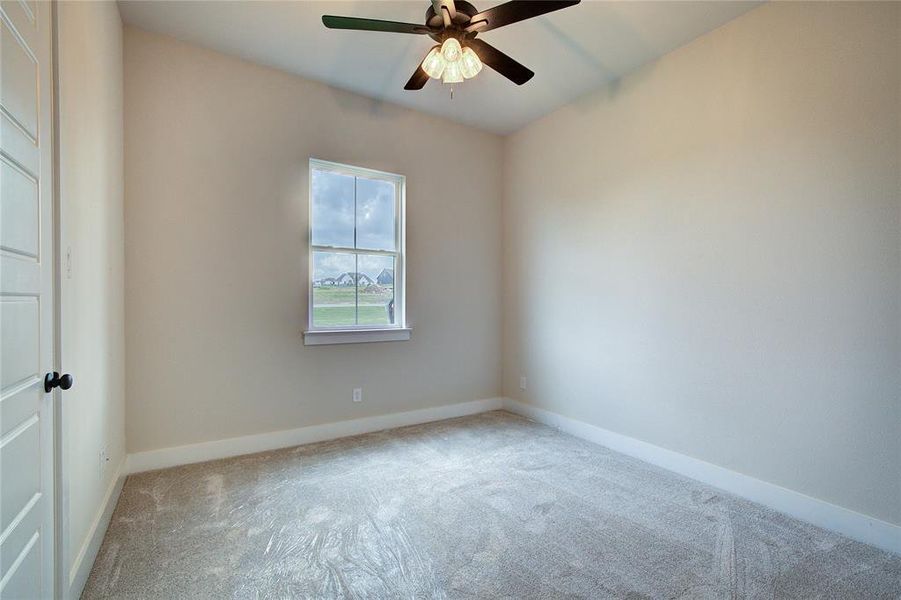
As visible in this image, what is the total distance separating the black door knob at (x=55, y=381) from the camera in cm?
126

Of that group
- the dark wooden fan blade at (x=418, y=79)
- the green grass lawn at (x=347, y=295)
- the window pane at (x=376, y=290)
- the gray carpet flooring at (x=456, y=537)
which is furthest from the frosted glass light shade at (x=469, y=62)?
the gray carpet flooring at (x=456, y=537)

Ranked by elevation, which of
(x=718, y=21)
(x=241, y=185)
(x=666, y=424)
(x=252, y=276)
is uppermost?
(x=718, y=21)

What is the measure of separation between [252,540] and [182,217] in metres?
2.08

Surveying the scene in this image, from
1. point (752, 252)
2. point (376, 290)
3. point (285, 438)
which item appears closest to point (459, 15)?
point (752, 252)

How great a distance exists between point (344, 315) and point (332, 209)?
34.8 inches

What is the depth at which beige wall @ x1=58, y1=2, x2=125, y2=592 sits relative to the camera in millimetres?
1521

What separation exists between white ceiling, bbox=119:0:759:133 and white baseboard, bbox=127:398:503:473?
8.98 feet

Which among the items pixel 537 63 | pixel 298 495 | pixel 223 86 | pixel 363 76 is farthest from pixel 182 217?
pixel 537 63

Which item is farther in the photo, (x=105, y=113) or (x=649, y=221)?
(x=649, y=221)

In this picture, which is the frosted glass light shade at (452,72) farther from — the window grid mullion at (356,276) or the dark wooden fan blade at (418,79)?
the window grid mullion at (356,276)

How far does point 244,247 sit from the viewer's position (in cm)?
297

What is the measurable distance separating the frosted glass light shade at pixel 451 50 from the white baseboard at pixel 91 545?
2.65 meters

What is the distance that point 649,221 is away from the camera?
9.78ft

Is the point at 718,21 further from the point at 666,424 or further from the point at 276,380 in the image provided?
the point at 276,380
